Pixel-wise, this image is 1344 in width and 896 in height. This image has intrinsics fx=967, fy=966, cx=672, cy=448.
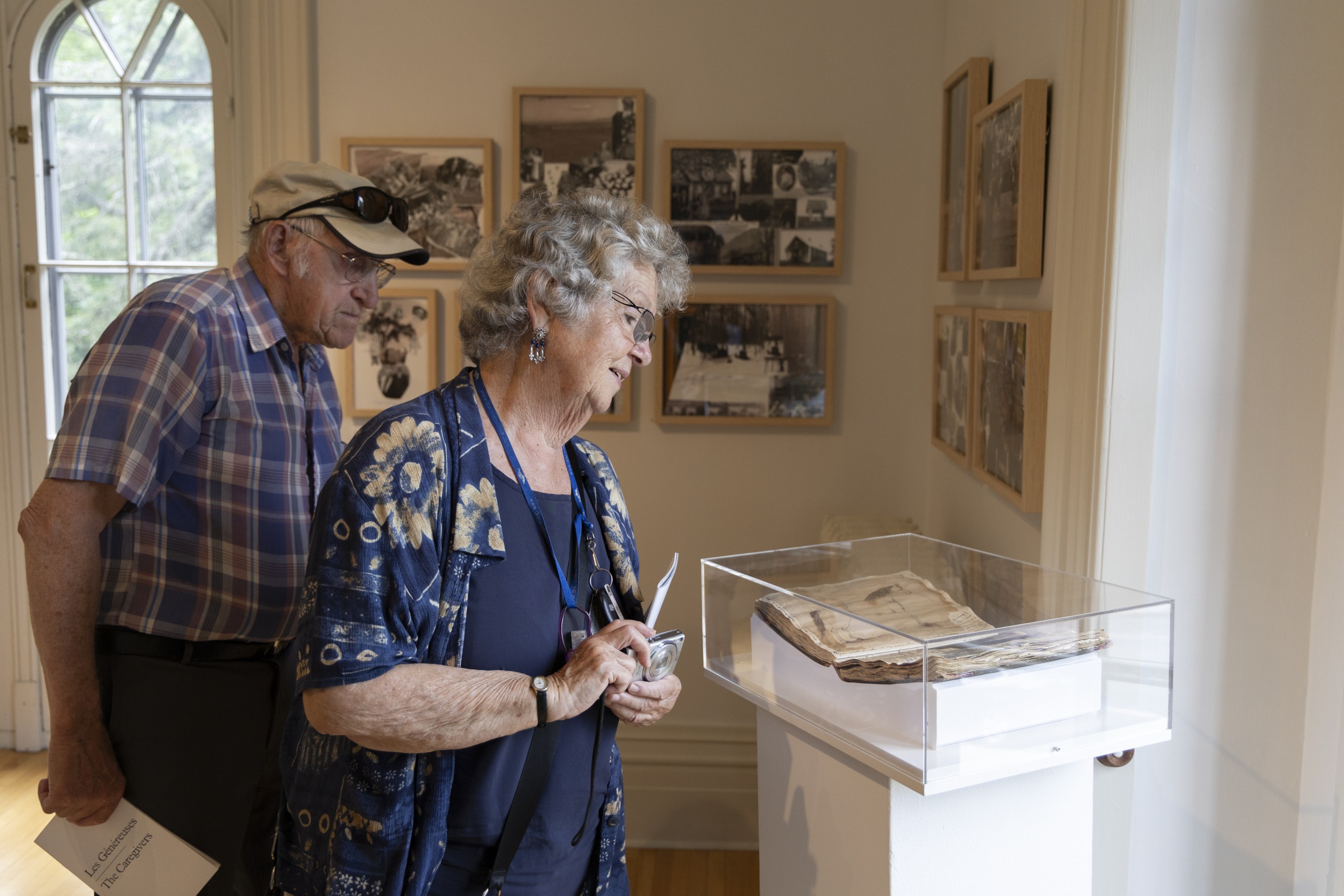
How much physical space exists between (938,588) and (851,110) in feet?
6.95

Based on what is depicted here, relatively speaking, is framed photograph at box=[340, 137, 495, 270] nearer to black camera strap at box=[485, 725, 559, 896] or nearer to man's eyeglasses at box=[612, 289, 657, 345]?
man's eyeglasses at box=[612, 289, 657, 345]

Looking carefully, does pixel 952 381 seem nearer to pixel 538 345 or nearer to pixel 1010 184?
pixel 1010 184

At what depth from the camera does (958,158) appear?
2.62 meters

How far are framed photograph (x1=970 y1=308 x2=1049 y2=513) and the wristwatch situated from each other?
106 centimetres

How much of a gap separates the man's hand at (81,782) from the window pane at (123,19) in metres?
2.79

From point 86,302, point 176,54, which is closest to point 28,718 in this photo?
point 86,302

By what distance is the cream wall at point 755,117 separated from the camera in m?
3.06

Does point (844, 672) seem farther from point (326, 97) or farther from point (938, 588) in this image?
point (326, 97)

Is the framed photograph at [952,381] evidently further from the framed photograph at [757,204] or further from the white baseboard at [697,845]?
the white baseboard at [697,845]

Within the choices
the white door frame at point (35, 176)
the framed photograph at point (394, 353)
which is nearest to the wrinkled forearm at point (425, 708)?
the framed photograph at point (394, 353)

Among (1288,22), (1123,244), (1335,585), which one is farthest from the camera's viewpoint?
(1123,244)

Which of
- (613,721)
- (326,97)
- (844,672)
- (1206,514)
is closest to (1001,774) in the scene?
(844,672)

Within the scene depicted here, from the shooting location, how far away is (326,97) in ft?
10.2

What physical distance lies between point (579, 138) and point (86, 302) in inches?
79.9
